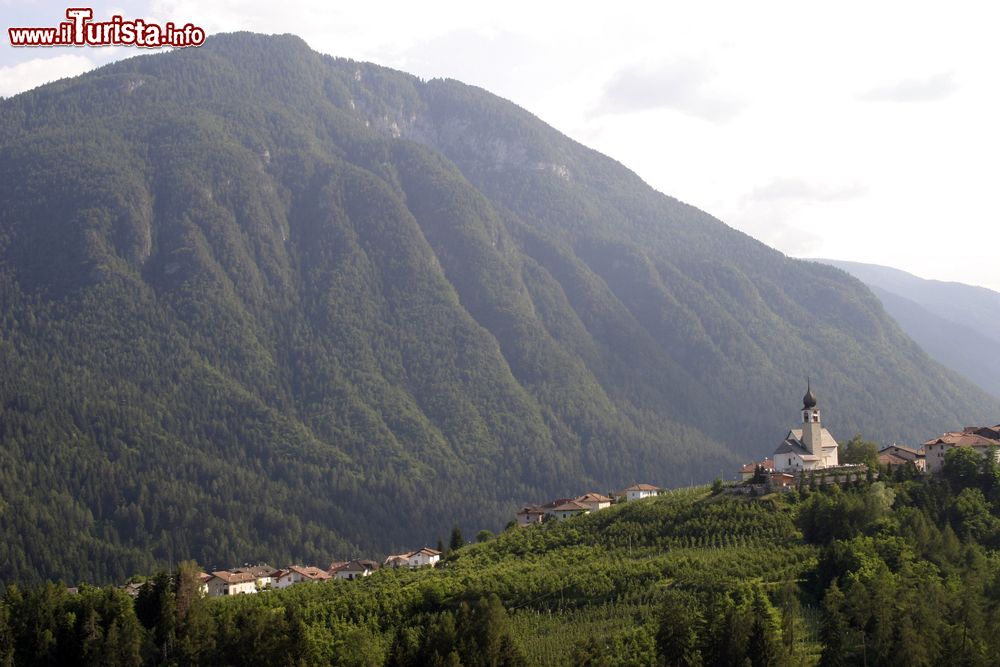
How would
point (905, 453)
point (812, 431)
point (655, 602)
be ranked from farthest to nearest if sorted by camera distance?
point (905, 453), point (812, 431), point (655, 602)

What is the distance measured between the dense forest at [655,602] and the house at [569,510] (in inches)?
1025

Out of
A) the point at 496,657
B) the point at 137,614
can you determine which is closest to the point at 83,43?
the point at 137,614

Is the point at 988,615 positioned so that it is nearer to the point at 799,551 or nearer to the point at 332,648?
the point at 799,551

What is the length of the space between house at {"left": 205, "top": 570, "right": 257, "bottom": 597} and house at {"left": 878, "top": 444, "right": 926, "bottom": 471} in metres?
75.1

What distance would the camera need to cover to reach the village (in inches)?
6078

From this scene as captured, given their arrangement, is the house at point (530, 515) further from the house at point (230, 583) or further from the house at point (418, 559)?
the house at point (230, 583)

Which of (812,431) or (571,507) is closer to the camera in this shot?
(812,431)

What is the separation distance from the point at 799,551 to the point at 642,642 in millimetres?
25173

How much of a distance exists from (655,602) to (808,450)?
48.3 metres

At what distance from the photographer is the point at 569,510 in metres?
186

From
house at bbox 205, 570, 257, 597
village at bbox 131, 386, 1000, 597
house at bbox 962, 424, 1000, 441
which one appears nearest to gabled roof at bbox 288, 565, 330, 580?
village at bbox 131, 386, 1000, 597

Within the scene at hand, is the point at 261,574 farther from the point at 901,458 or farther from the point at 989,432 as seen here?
the point at 989,432

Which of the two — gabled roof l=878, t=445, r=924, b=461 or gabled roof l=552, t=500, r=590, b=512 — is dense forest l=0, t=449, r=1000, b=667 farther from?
gabled roof l=552, t=500, r=590, b=512

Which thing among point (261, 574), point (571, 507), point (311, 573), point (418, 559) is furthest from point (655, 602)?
point (261, 574)
